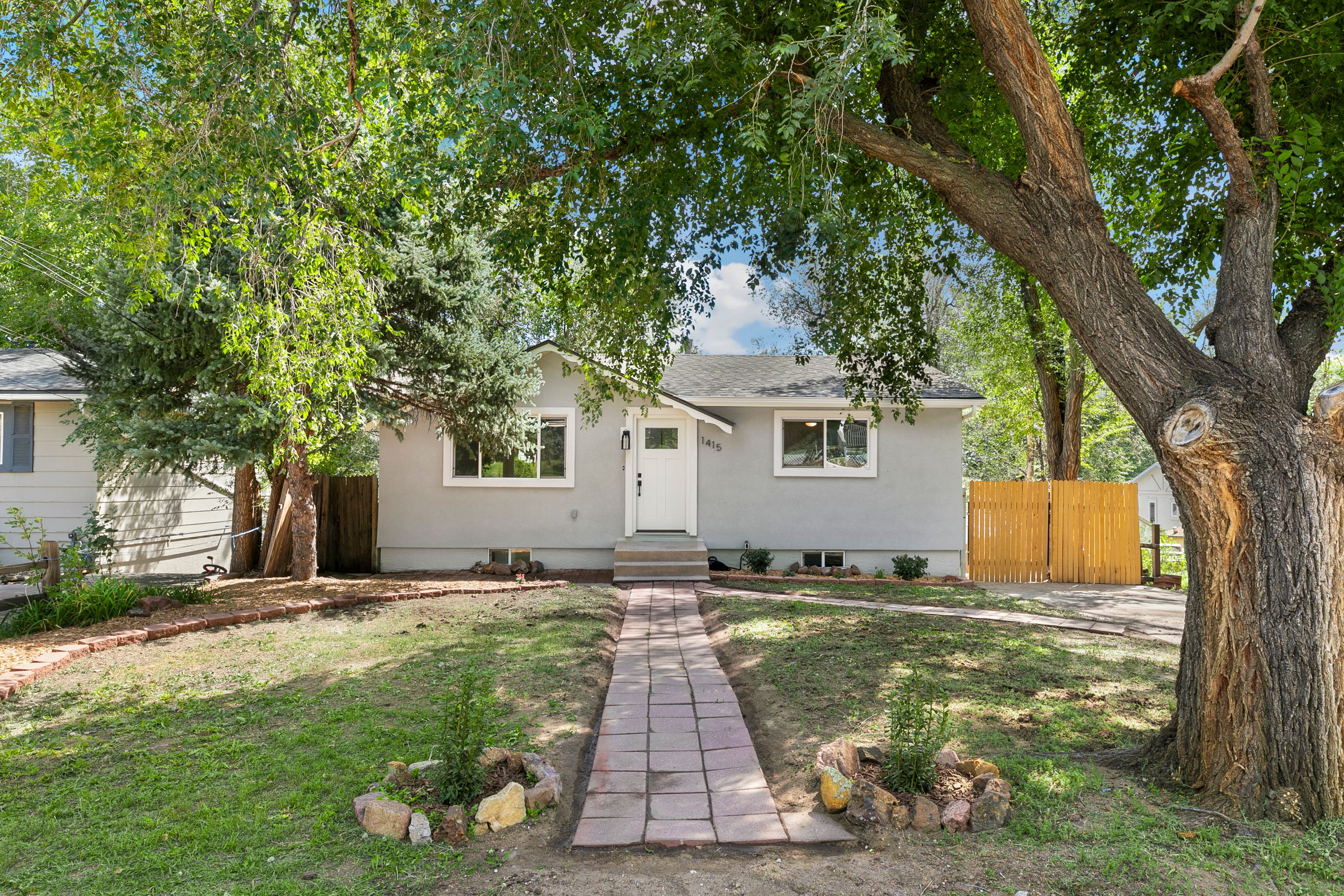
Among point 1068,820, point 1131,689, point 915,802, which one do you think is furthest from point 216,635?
point 1131,689

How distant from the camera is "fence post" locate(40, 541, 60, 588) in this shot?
29.0 ft

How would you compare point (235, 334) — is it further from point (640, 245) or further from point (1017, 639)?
point (1017, 639)

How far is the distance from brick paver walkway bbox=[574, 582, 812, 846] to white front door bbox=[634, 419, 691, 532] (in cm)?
601

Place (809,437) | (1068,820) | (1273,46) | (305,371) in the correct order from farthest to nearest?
1. (809,437)
2. (305,371)
3. (1273,46)
4. (1068,820)

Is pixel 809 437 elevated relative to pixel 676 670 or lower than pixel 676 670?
elevated

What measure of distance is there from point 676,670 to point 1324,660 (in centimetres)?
434

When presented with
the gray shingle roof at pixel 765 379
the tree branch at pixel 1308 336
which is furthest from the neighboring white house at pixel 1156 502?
the tree branch at pixel 1308 336

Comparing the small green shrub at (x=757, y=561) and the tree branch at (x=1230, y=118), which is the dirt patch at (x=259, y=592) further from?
the tree branch at (x=1230, y=118)

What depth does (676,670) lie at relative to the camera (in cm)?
655

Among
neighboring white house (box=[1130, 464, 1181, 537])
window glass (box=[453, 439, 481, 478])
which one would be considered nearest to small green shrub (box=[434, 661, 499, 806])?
window glass (box=[453, 439, 481, 478])

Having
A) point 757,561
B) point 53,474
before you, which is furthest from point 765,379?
point 53,474

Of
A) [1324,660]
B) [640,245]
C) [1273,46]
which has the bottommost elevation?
[1324,660]

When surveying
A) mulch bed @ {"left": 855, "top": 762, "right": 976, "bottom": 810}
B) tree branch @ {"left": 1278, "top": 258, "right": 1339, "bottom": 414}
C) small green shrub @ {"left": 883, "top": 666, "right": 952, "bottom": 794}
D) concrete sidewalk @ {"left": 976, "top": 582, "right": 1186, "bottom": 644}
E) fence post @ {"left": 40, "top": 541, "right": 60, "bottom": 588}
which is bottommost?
concrete sidewalk @ {"left": 976, "top": 582, "right": 1186, "bottom": 644}

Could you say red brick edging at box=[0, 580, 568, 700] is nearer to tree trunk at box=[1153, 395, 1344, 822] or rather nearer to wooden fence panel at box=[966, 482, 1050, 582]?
wooden fence panel at box=[966, 482, 1050, 582]
